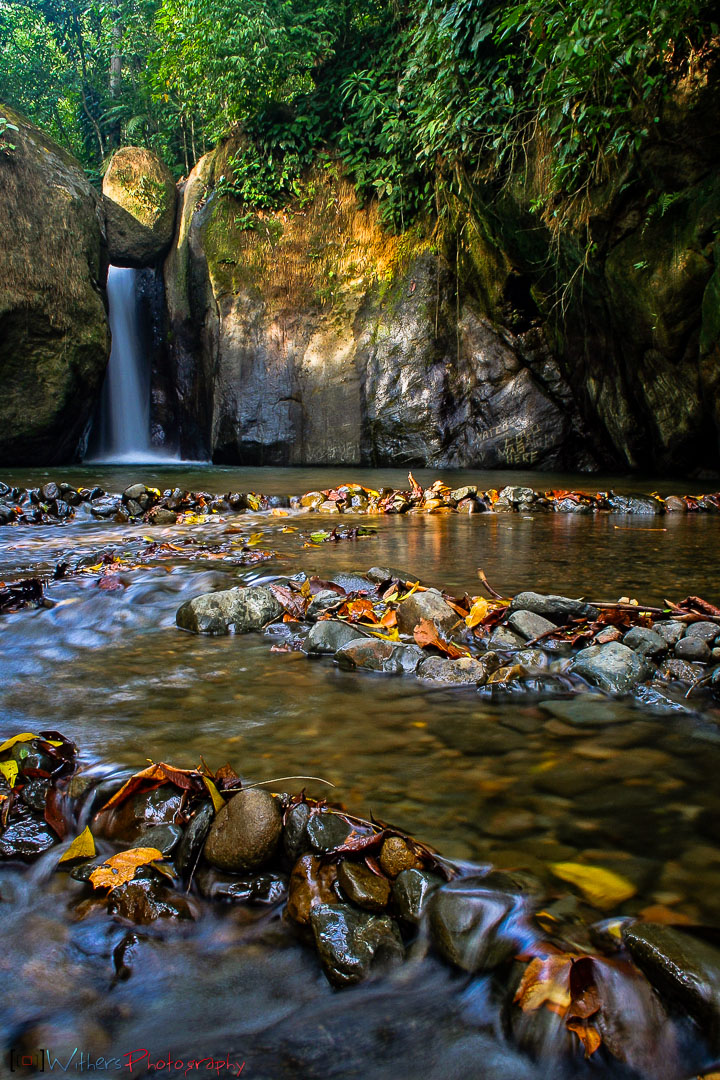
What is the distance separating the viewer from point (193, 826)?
54.7 inches

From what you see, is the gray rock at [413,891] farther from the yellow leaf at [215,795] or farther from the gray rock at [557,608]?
the gray rock at [557,608]

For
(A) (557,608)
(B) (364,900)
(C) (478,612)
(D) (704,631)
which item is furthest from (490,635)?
(B) (364,900)

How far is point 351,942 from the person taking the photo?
113 centimetres

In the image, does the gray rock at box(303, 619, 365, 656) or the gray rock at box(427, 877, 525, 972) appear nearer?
the gray rock at box(427, 877, 525, 972)

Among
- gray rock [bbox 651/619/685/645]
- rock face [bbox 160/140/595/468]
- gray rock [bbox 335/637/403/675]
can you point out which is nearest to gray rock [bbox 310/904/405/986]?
gray rock [bbox 335/637/403/675]

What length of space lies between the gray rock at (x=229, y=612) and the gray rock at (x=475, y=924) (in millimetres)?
1802

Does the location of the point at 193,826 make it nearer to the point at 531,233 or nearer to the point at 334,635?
the point at 334,635

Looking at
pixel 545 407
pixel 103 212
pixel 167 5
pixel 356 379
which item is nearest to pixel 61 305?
pixel 103 212

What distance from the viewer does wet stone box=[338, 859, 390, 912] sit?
3.95 feet

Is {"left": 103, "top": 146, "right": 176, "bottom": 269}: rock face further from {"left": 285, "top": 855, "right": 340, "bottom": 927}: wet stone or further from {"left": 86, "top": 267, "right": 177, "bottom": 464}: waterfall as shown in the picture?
{"left": 285, "top": 855, "right": 340, "bottom": 927}: wet stone

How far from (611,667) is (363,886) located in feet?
4.01

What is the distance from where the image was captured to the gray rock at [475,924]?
1.10m

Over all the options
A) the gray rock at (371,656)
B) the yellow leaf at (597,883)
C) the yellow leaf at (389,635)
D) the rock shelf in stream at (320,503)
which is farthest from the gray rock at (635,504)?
the yellow leaf at (597,883)

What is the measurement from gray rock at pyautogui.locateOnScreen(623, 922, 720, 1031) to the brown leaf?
1.28 metres
